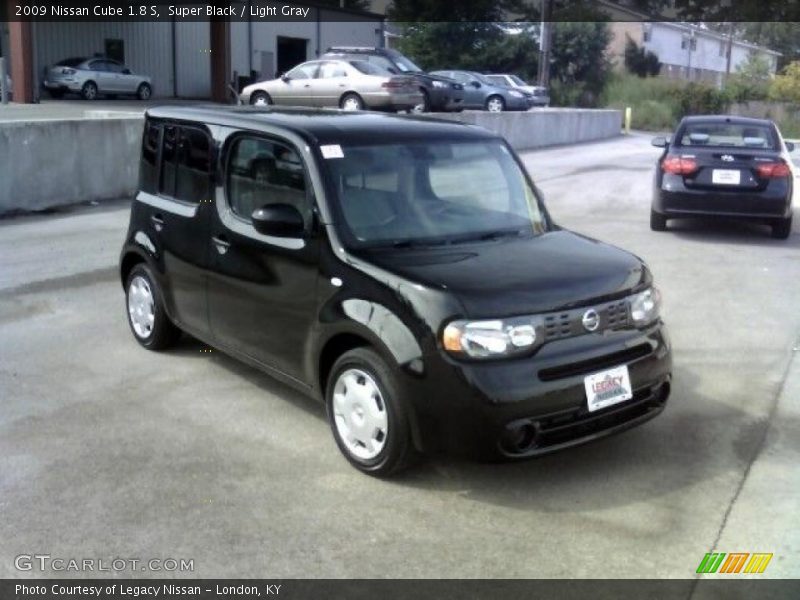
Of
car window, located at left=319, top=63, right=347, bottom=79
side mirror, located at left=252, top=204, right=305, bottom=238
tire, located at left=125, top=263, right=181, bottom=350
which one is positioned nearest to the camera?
side mirror, located at left=252, top=204, right=305, bottom=238

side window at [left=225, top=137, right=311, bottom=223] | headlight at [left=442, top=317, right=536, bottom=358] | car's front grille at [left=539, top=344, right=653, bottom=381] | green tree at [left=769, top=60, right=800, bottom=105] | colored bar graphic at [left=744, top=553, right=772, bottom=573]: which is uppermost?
green tree at [left=769, top=60, right=800, bottom=105]

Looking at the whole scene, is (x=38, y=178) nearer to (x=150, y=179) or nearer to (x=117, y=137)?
(x=117, y=137)

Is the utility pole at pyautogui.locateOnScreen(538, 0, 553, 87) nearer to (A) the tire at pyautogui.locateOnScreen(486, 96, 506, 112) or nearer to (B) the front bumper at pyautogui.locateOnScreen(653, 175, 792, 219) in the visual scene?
(A) the tire at pyautogui.locateOnScreen(486, 96, 506, 112)

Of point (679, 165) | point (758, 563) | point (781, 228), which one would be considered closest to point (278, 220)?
point (758, 563)

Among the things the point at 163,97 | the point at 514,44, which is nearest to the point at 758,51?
the point at 514,44

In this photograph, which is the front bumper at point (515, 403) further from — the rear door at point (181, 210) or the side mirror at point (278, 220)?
the rear door at point (181, 210)

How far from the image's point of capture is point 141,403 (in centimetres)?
550

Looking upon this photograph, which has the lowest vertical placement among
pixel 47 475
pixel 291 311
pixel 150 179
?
pixel 47 475

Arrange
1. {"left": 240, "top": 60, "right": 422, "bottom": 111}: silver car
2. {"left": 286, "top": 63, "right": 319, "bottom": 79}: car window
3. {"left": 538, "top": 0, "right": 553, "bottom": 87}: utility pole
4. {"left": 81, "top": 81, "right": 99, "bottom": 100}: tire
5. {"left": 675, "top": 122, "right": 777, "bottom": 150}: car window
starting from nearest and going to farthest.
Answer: {"left": 675, "top": 122, "right": 777, "bottom": 150}: car window → {"left": 240, "top": 60, "right": 422, "bottom": 111}: silver car → {"left": 286, "top": 63, "right": 319, "bottom": 79}: car window → {"left": 81, "top": 81, "right": 99, "bottom": 100}: tire → {"left": 538, "top": 0, "right": 553, "bottom": 87}: utility pole

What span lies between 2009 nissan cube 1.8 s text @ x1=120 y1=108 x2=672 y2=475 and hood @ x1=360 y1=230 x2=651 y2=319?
1cm

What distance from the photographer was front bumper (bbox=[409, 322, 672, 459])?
405cm

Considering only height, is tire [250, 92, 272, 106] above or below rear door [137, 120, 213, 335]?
above

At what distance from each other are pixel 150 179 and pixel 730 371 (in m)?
4.22

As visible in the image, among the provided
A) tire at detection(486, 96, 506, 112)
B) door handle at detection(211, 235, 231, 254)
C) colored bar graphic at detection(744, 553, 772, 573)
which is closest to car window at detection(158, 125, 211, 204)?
door handle at detection(211, 235, 231, 254)
